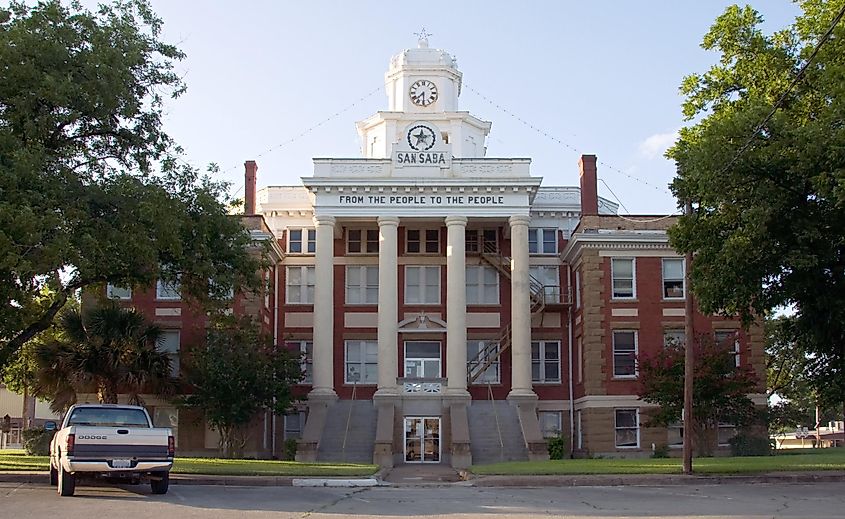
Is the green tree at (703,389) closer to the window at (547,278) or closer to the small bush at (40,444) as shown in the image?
the window at (547,278)

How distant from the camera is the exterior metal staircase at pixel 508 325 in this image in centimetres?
4825

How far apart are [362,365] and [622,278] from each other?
41.5 ft

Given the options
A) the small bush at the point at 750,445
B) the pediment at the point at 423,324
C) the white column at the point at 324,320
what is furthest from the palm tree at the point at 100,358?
the small bush at the point at 750,445

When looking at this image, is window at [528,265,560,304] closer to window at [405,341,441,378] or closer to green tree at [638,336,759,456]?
window at [405,341,441,378]

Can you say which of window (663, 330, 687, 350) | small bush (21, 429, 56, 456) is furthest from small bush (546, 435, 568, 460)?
small bush (21, 429, 56, 456)

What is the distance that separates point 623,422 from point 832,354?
16229 mm

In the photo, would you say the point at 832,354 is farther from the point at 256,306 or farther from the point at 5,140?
the point at 256,306

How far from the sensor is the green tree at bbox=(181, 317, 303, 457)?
39250mm

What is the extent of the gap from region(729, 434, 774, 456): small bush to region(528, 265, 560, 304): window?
11.6 m

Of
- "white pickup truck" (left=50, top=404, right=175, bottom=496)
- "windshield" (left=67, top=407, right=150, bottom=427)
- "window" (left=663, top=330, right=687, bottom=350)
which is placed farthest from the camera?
"window" (left=663, top=330, right=687, bottom=350)

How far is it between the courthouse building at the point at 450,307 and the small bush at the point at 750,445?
3066mm

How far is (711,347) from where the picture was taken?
39.2 meters

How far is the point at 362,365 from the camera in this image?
49031 mm

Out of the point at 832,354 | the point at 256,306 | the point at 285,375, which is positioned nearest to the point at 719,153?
the point at 832,354
